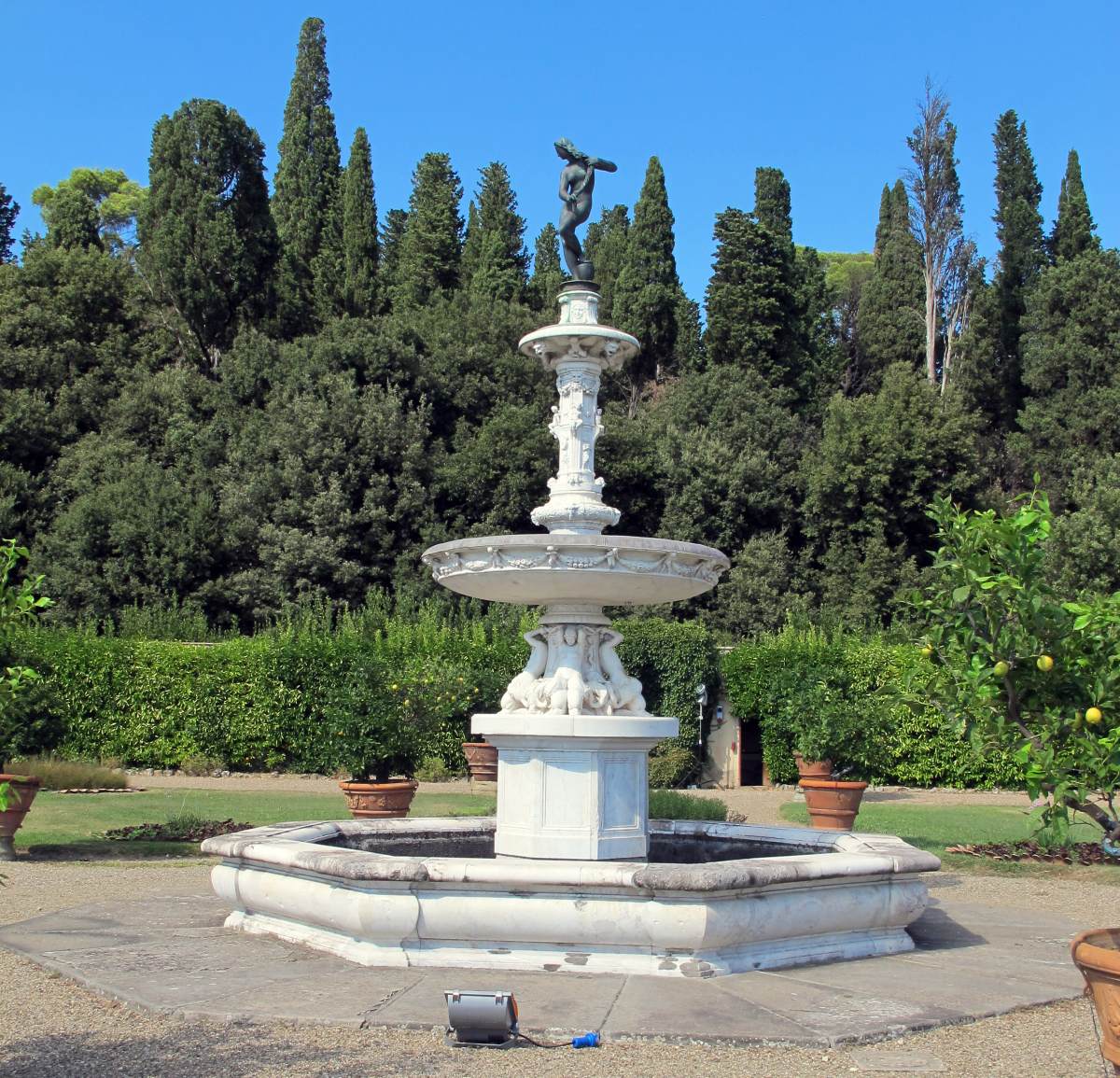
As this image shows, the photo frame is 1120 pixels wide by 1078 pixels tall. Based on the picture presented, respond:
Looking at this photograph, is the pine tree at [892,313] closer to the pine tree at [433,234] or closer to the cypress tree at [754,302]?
the cypress tree at [754,302]

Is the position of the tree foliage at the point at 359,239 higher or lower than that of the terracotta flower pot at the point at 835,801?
higher

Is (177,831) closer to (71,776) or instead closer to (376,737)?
(376,737)

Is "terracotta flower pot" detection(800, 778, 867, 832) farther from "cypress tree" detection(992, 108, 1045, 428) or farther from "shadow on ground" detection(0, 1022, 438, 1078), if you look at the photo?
"cypress tree" detection(992, 108, 1045, 428)

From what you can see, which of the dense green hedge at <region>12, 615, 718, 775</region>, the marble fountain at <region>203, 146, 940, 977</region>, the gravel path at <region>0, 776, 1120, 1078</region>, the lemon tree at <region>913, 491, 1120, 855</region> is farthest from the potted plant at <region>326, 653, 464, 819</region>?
the lemon tree at <region>913, 491, 1120, 855</region>

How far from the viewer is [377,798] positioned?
12.6 meters

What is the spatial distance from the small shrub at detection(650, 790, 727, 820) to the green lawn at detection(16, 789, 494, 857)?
2617 mm

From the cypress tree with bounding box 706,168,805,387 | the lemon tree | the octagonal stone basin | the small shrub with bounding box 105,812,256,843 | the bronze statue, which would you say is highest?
the cypress tree with bounding box 706,168,805,387

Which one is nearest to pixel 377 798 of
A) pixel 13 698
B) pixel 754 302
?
pixel 13 698

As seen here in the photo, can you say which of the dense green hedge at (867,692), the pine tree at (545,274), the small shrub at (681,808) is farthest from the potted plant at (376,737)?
the pine tree at (545,274)

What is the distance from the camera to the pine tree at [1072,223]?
35719 millimetres

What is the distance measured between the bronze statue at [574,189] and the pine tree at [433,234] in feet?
105

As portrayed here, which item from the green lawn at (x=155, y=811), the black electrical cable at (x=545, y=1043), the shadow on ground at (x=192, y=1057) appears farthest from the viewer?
the green lawn at (x=155, y=811)

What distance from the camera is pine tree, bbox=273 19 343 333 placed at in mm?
38688

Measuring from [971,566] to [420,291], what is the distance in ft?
121
